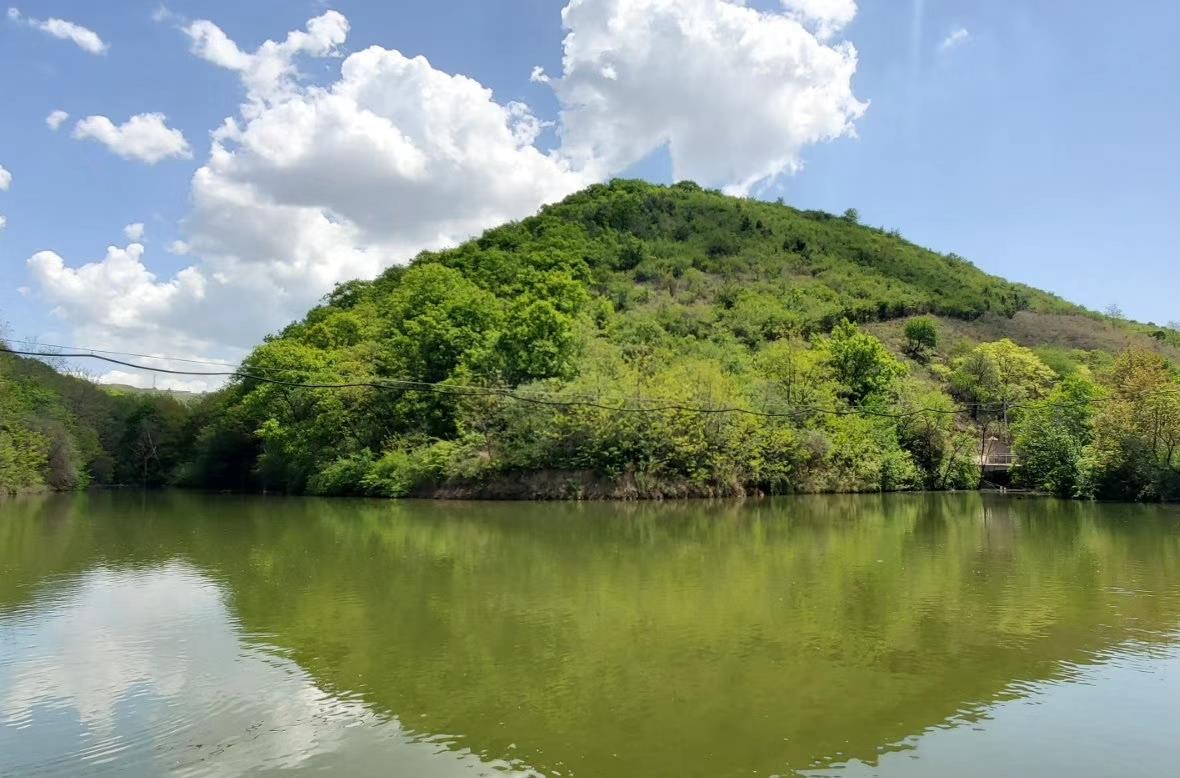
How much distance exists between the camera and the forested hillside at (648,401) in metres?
44.9

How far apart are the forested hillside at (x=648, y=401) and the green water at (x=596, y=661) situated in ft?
53.3

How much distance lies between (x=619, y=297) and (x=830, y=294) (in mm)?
24816

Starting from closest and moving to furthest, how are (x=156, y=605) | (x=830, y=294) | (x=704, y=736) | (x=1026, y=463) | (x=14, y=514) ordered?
(x=704, y=736) < (x=156, y=605) < (x=14, y=514) < (x=1026, y=463) < (x=830, y=294)

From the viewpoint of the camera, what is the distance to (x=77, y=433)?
7706 centimetres

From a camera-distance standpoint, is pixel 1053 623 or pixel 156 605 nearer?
pixel 1053 623

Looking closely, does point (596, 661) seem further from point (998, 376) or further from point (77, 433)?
point (77, 433)

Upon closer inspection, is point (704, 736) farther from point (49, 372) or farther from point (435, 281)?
point (49, 372)

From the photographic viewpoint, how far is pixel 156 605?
1473cm

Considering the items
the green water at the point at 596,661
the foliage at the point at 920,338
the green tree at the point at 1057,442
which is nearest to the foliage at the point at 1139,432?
the green tree at the point at 1057,442

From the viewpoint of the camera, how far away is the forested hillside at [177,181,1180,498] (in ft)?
147

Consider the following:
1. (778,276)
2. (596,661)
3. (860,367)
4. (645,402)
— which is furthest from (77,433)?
(596,661)

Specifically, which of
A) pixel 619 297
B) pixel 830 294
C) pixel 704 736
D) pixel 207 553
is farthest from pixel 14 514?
pixel 830 294

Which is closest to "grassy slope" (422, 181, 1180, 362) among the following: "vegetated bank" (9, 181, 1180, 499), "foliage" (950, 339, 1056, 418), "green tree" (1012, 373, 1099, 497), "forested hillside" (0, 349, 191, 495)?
Answer: "vegetated bank" (9, 181, 1180, 499)

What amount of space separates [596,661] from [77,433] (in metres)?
84.5
